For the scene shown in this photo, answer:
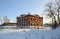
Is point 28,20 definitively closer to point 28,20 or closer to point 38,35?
point 28,20

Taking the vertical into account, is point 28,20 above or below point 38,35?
below

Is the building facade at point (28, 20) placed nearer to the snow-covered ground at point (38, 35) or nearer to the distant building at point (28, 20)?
the distant building at point (28, 20)

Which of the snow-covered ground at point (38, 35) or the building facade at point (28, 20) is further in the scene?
the building facade at point (28, 20)

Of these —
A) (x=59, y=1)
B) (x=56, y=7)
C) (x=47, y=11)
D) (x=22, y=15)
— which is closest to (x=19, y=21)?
(x=22, y=15)

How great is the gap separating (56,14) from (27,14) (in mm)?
25930

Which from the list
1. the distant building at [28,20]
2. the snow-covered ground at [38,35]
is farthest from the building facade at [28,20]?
the snow-covered ground at [38,35]

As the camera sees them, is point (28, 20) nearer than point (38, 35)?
No

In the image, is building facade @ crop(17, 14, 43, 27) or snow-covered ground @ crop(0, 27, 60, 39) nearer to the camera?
snow-covered ground @ crop(0, 27, 60, 39)

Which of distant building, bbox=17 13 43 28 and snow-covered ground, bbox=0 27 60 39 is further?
distant building, bbox=17 13 43 28

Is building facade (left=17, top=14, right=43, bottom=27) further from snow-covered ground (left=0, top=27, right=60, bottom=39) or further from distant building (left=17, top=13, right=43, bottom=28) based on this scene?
snow-covered ground (left=0, top=27, right=60, bottom=39)

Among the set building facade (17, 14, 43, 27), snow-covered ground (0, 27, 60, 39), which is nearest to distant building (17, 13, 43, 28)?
building facade (17, 14, 43, 27)

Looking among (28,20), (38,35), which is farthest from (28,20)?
(38,35)

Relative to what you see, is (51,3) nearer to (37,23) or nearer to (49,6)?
(49,6)

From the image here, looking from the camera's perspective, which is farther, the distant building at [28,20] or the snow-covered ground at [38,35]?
the distant building at [28,20]
